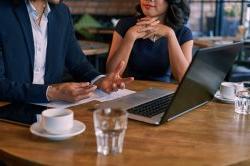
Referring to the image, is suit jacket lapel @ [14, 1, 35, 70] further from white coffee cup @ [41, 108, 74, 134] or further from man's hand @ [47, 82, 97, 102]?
white coffee cup @ [41, 108, 74, 134]

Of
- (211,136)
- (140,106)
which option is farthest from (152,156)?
(140,106)

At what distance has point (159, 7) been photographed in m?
2.19

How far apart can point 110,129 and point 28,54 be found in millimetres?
828

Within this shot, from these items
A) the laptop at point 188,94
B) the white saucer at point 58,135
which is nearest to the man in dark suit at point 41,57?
Result: the laptop at point 188,94

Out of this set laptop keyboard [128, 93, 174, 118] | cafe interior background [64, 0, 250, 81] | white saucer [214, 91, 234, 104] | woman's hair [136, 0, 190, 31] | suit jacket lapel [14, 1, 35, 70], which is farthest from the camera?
cafe interior background [64, 0, 250, 81]

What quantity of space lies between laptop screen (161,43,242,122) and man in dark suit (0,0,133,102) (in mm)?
323

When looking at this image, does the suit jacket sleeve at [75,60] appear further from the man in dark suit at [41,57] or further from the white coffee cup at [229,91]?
the white coffee cup at [229,91]

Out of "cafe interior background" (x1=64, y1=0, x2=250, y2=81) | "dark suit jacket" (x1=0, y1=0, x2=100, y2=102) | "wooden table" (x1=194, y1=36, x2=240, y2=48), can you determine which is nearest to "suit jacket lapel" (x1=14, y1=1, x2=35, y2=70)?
"dark suit jacket" (x1=0, y1=0, x2=100, y2=102)

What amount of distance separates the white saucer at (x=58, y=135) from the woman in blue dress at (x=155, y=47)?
1.00 m

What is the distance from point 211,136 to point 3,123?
2.11 ft

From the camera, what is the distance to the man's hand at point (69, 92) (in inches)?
56.0

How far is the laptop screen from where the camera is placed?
3.79 ft

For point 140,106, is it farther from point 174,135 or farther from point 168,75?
point 168,75

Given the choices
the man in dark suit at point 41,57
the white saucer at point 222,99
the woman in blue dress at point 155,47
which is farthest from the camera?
the woman in blue dress at point 155,47
